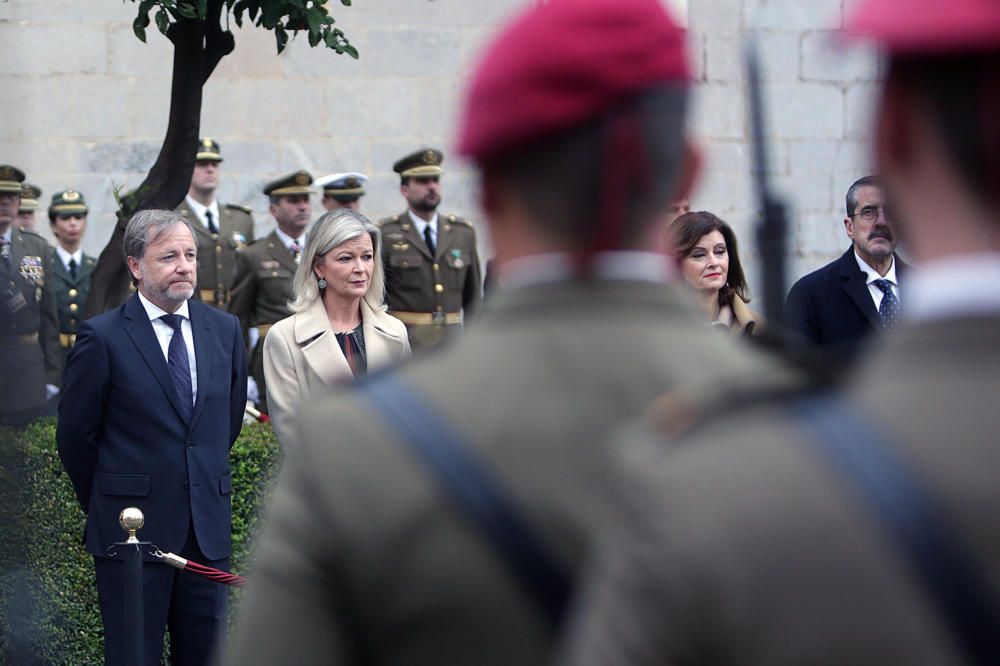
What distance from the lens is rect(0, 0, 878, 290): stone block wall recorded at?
436 inches

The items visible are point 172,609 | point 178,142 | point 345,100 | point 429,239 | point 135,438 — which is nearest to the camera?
point 135,438

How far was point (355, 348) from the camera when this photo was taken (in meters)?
6.31

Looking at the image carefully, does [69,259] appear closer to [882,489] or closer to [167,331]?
[167,331]

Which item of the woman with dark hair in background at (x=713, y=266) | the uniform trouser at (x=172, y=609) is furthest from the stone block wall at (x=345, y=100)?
the uniform trouser at (x=172, y=609)

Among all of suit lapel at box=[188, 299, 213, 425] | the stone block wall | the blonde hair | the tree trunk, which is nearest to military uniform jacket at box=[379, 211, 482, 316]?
the stone block wall

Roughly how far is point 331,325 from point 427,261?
3.97 meters

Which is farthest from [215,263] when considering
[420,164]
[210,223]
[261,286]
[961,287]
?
[961,287]

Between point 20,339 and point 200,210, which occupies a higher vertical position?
point 200,210

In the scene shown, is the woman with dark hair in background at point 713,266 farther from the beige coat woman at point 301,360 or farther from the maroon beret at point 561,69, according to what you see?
the maroon beret at point 561,69

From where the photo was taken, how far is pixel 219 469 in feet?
19.6

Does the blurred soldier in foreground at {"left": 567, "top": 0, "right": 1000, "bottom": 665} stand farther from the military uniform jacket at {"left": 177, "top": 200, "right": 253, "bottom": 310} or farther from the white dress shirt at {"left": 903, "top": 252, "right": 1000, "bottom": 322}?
the military uniform jacket at {"left": 177, "top": 200, "right": 253, "bottom": 310}

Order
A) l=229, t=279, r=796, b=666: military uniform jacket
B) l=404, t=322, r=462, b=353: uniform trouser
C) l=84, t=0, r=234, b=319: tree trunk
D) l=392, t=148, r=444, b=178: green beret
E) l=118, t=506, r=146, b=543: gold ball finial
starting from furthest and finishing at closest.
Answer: l=392, t=148, r=444, b=178: green beret → l=404, t=322, r=462, b=353: uniform trouser → l=84, t=0, r=234, b=319: tree trunk → l=118, t=506, r=146, b=543: gold ball finial → l=229, t=279, r=796, b=666: military uniform jacket

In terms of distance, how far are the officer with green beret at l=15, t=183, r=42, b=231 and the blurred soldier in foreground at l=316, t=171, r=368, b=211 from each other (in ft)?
5.96

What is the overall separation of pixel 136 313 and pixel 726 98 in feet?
22.8
